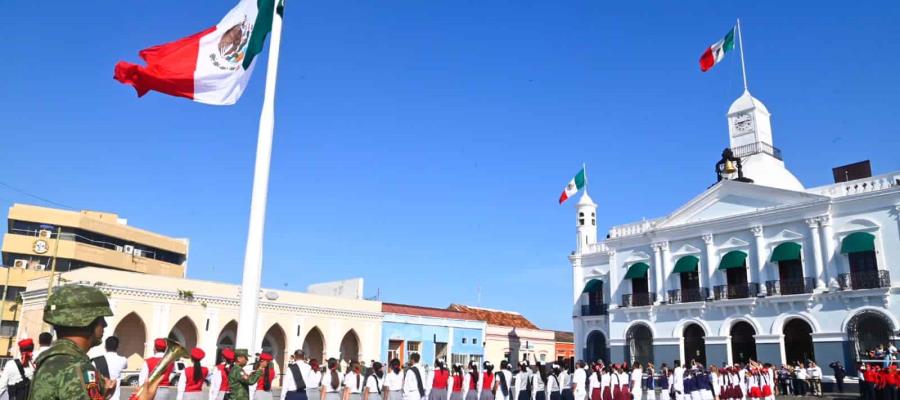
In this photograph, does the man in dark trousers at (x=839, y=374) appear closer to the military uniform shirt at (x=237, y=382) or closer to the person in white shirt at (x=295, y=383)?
the person in white shirt at (x=295, y=383)

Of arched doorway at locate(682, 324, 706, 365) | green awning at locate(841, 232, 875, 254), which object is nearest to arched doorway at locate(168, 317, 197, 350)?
arched doorway at locate(682, 324, 706, 365)

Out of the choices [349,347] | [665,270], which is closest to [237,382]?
[665,270]

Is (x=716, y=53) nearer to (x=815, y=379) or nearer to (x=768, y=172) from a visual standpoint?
(x=768, y=172)

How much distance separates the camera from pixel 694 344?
32.2 meters

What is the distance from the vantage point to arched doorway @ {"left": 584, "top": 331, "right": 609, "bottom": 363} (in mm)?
37094

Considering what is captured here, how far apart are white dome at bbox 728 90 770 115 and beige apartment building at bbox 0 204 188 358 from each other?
132 ft

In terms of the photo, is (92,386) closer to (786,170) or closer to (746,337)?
(746,337)

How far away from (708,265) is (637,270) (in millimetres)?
3886

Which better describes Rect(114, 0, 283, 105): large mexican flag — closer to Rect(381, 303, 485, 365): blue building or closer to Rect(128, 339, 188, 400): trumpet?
Rect(128, 339, 188, 400): trumpet

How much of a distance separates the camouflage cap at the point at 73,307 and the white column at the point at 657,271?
3296 centimetres

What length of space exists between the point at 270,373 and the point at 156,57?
5173 millimetres

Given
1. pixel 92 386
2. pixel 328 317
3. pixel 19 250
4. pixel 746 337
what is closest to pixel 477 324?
pixel 328 317

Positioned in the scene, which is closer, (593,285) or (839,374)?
(839,374)

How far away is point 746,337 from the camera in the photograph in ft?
99.8
